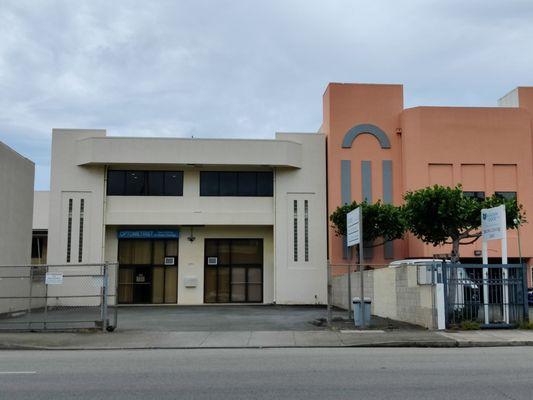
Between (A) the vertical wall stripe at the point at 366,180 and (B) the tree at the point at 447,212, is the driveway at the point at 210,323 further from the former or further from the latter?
(A) the vertical wall stripe at the point at 366,180

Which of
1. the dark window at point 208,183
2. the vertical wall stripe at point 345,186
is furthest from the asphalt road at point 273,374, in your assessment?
the dark window at point 208,183

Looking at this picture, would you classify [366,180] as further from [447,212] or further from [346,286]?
[447,212]

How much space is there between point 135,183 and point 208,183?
4.07 meters

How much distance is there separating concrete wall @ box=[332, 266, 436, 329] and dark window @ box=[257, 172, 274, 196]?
10.9m

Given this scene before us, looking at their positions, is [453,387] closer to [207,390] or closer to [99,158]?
[207,390]

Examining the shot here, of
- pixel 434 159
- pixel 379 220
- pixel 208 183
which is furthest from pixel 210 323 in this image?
pixel 434 159

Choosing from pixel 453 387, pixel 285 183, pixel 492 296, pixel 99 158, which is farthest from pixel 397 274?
pixel 99 158

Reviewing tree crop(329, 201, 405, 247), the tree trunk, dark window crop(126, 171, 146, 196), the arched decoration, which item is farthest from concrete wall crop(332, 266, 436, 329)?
dark window crop(126, 171, 146, 196)

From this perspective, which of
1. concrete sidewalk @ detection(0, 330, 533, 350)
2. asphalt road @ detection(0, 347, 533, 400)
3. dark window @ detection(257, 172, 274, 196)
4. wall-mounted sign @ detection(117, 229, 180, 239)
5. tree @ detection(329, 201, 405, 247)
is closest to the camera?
asphalt road @ detection(0, 347, 533, 400)

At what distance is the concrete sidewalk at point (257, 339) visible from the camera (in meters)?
15.2

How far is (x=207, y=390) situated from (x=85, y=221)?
88.3 feet

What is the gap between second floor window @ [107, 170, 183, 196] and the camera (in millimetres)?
34938

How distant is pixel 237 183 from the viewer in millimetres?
35562

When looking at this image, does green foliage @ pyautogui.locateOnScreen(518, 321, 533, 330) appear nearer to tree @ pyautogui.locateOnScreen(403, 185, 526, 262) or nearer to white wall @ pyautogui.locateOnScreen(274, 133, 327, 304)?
tree @ pyautogui.locateOnScreen(403, 185, 526, 262)
